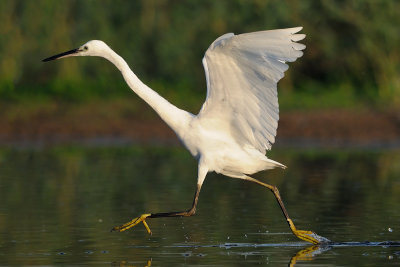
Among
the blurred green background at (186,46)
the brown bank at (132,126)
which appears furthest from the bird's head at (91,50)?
the blurred green background at (186,46)

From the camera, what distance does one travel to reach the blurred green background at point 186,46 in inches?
1061

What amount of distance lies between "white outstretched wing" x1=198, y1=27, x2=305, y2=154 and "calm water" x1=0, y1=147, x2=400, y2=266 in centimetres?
116

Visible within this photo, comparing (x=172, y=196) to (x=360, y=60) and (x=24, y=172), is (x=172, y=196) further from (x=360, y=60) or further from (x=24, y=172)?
(x=360, y=60)

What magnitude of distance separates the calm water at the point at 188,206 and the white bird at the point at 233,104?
0.54 meters

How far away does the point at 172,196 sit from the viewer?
15367 mm

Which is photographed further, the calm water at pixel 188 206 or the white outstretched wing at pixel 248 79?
the white outstretched wing at pixel 248 79

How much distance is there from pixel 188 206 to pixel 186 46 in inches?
574

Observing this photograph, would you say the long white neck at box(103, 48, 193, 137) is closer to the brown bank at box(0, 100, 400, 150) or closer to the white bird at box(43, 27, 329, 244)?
the white bird at box(43, 27, 329, 244)

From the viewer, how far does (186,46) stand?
2831 cm

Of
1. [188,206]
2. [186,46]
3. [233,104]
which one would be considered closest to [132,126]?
[186,46]

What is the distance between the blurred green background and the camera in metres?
26.9

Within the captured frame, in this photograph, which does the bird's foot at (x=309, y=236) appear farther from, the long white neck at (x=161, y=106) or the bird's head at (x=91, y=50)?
the bird's head at (x=91, y=50)

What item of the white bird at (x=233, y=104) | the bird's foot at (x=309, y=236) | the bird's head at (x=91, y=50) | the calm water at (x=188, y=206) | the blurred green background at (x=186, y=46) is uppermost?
the blurred green background at (x=186, y=46)

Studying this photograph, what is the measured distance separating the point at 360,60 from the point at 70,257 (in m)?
18.4
